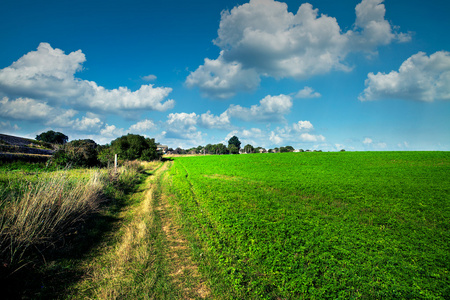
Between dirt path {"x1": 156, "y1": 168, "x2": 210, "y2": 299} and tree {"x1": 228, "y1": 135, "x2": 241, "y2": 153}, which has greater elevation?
tree {"x1": 228, "y1": 135, "x2": 241, "y2": 153}

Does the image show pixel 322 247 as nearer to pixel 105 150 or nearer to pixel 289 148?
pixel 105 150

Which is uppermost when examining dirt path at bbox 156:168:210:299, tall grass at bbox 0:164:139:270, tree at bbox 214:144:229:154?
tree at bbox 214:144:229:154

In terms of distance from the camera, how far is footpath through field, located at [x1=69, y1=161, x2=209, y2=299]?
4543 mm

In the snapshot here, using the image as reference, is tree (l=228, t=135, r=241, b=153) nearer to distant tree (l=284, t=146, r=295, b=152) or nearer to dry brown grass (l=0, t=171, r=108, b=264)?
distant tree (l=284, t=146, r=295, b=152)

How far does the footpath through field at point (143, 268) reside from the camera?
4.54m

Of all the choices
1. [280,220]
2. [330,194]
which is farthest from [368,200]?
[280,220]

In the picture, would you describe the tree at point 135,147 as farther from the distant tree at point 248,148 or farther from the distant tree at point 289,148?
the distant tree at point 248,148

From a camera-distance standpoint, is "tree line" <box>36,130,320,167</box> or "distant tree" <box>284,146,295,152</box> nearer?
"tree line" <box>36,130,320,167</box>

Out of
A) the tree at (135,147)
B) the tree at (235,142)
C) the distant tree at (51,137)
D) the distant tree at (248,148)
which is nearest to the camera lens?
the tree at (135,147)

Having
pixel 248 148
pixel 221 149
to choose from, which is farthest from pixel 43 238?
pixel 248 148

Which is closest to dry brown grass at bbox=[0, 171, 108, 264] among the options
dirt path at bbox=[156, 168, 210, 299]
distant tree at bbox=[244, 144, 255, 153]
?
dirt path at bbox=[156, 168, 210, 299]

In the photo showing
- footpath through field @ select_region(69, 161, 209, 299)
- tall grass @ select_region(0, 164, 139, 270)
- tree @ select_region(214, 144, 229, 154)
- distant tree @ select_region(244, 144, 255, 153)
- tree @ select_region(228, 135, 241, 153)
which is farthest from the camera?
distant tree @ select_region(244, 144, 255, 153)

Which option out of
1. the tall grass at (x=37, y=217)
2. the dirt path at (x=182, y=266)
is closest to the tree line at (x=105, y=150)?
the tall grass at (x=37, y=217)

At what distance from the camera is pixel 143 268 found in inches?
215
